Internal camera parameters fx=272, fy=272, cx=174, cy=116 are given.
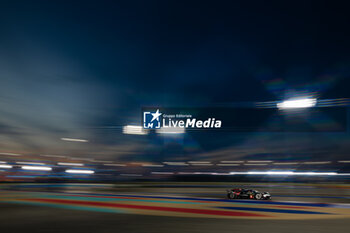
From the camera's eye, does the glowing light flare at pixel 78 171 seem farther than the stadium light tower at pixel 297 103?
Yes

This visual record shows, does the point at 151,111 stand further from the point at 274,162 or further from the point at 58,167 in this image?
the point at 274,162

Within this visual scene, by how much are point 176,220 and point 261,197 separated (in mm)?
9012

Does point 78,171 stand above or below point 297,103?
below

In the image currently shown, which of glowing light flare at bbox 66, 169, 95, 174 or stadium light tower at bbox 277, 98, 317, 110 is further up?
stadium light tower at bbox 277, 98, 317, 110

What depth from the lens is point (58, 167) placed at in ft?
140

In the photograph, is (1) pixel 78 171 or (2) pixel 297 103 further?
(1) pixel 78 171

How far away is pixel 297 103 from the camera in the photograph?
1966cm

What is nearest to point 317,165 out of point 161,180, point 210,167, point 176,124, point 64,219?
point 210,167

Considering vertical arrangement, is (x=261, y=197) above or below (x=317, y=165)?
below

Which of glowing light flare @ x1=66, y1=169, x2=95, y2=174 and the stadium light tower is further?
glowing light flare @ x1=66, y1=169, x2=95, y2=174

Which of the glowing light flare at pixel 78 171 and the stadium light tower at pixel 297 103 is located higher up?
the stadium light tower at pixel 297 103

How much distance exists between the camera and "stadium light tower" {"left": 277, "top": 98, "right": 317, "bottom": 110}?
734 inches

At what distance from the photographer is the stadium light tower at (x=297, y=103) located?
61.1ft

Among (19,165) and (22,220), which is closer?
(22,220)
